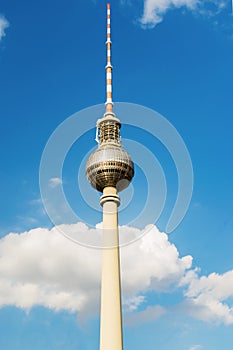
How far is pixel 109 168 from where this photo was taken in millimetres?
103812

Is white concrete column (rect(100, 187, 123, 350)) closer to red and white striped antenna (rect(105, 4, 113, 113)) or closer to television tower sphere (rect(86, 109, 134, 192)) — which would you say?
television tower sphere (rect(86, 109, 134, 192))

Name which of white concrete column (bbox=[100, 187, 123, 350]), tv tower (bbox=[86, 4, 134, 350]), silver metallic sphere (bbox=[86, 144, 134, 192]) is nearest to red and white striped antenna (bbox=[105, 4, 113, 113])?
tv tower (bbox=[86, 4, 134, 350])

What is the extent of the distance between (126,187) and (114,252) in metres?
16.4

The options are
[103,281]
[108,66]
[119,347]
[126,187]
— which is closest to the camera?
[119,347]

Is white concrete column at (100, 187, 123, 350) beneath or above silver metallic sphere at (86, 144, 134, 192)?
beneath

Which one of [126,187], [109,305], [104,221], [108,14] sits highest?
[108,14]

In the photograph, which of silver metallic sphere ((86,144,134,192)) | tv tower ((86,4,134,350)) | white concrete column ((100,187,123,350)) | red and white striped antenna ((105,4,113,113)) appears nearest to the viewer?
white concrete column ((100,187,123,350))

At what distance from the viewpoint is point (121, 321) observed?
8956 cm

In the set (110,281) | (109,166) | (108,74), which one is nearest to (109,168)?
(109,166)

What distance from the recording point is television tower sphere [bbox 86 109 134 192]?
342 ft

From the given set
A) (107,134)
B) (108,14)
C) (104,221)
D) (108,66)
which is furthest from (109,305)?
(108,14)

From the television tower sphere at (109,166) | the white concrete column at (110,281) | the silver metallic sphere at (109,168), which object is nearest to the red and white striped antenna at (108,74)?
the television tower sphere at (109,166)

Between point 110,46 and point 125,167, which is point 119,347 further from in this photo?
point 110,46

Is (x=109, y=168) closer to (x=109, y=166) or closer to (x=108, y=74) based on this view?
(x=109, y=166)
